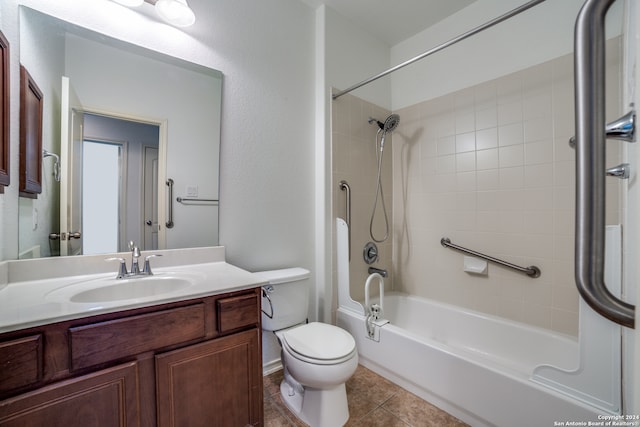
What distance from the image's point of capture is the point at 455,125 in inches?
84.1

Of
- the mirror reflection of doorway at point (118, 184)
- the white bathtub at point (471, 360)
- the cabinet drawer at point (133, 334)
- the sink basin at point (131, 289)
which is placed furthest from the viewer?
the mirror reflection of doorway at point (118, 184)

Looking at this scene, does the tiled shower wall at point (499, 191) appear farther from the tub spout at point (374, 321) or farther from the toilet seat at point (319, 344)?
the toilet seat at point (319, 344)

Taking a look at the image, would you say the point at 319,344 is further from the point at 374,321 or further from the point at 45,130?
the point at 45,130

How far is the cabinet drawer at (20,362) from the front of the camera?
733mm

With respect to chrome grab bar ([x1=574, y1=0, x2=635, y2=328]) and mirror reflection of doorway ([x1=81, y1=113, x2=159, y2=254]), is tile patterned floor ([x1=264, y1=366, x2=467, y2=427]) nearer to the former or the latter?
mirror reflection of doorway ([x1=81, y1=113, x2=159, y2=254])

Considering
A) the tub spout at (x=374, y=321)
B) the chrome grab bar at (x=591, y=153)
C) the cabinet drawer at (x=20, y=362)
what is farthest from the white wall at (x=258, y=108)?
the chrome grab bar at (x=591, y=153)

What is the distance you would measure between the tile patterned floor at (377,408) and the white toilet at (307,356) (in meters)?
0.06

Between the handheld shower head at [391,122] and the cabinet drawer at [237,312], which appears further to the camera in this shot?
the handheld shower head at [391,122]

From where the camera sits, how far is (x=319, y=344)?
1428 millimetres

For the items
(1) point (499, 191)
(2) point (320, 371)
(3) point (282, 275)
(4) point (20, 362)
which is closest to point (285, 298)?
(3) point (282, 275)

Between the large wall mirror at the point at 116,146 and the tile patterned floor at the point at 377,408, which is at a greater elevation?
the large wall mirror at the point at 116,146

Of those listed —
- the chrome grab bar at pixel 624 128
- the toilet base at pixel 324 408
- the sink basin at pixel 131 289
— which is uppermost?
the chrome grab bar at pixel 624 128

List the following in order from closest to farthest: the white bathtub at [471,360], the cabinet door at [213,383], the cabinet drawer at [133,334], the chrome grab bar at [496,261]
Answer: the cabinet drawer at [133,334], the cabinet door at [213,383], the white bathtub at [471,360], the chrome grab bar at [496,261]

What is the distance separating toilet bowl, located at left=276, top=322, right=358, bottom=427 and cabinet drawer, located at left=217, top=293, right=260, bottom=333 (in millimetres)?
350
